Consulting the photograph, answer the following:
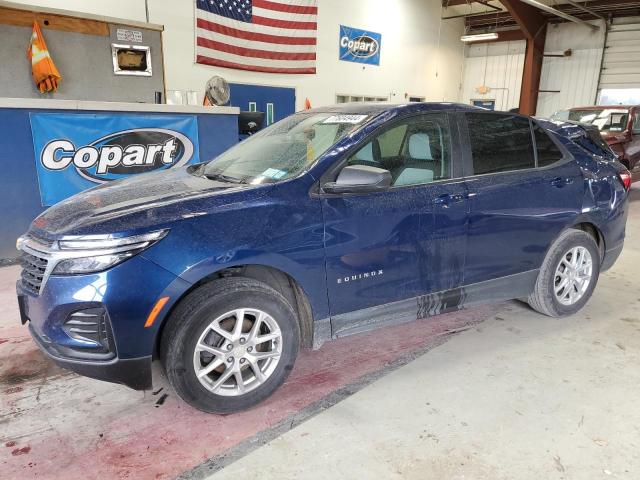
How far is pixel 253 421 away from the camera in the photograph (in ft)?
7.14

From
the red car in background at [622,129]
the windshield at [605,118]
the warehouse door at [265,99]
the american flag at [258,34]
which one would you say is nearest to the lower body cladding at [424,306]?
the red car in background at [622,129]

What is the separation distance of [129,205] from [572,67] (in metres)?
17.4

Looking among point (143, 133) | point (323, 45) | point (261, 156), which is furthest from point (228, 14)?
point (261, 156)

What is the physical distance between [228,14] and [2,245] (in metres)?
7.38

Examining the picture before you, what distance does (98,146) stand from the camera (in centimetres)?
489

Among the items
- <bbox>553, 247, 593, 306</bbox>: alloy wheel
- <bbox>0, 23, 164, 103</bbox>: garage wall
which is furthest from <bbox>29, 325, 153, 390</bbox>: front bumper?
<bbox>0, 23, 164, 103</bbox>: garage wall

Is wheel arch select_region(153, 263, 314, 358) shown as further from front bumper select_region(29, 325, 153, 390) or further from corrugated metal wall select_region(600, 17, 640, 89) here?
corrugated metal wall select_region(600, 17, 640, 89)

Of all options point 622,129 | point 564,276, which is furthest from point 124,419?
point 622,129

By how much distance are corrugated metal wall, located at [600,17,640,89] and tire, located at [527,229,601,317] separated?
14.1 meters

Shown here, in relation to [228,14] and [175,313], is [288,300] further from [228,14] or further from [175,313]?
[228,14]

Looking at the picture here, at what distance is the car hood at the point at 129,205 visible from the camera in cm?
193

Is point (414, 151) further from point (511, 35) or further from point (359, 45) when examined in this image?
point (511, 35)

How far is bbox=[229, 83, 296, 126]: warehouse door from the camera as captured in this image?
10.8m

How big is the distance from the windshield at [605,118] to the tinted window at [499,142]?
22.3 ft
